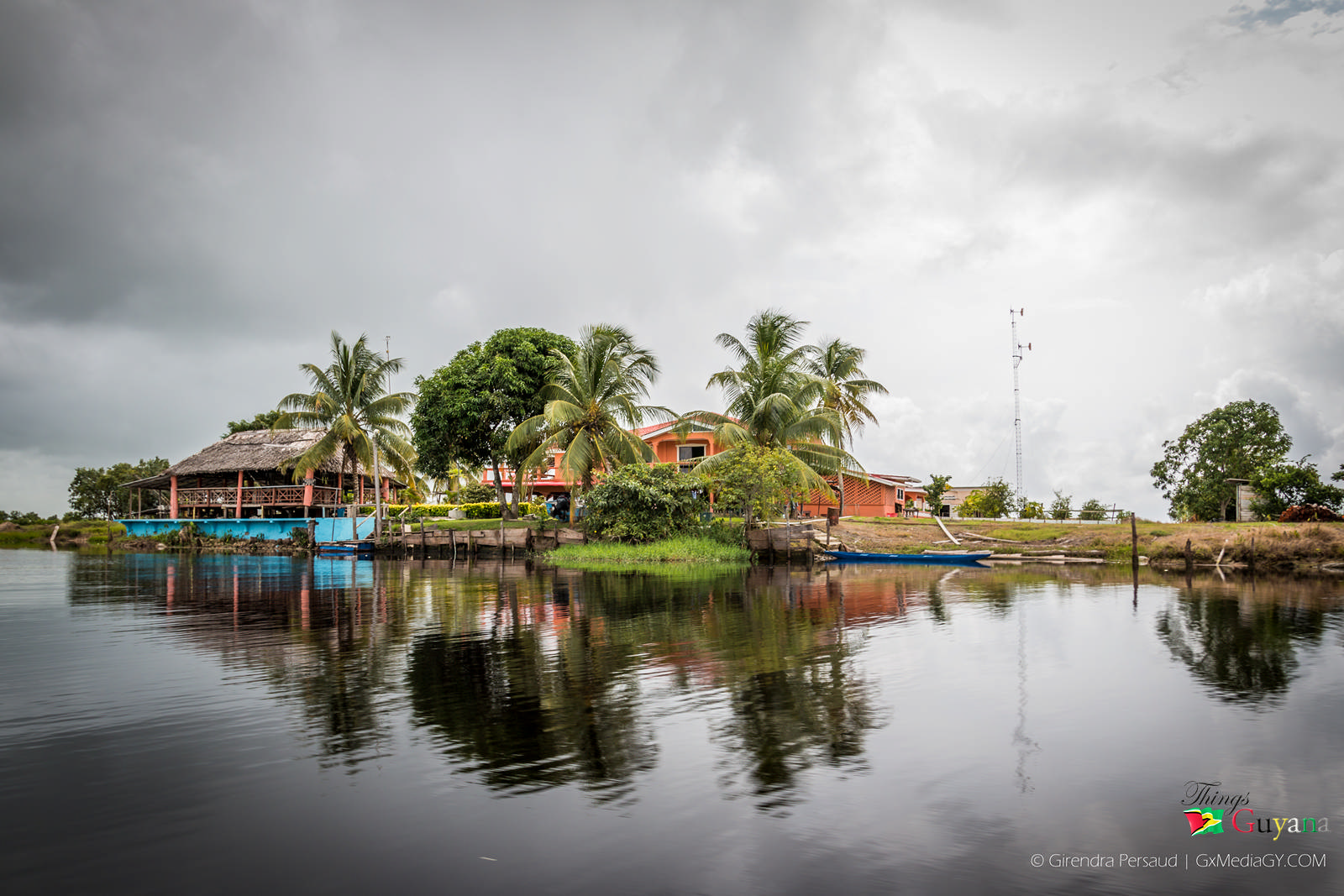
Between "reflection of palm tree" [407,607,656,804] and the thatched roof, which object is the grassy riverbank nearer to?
the thatched roof

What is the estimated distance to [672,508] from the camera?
33.2 meters

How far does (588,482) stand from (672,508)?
181 inches

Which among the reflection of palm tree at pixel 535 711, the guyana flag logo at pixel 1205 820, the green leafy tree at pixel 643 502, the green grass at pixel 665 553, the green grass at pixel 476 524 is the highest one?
the green leafy tree at pixel 643 502

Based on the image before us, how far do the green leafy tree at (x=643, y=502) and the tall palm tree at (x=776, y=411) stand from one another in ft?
5.20

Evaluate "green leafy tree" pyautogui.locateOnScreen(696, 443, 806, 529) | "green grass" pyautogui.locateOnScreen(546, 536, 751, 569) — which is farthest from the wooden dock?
"green grass" pyautogui.locateOnScreen(546, 536, 751, 569)

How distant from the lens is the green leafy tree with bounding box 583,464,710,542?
32.9 m

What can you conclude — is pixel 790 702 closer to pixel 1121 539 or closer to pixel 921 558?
pixel 921 558

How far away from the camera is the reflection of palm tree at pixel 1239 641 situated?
9953 mm

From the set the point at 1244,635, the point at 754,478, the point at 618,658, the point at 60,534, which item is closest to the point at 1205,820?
the point at 618,658

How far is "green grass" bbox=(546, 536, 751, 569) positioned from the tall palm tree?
3.36 metres

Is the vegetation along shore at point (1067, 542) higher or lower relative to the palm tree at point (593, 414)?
lower

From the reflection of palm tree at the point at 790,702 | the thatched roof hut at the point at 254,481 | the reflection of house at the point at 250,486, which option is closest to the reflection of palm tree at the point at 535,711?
the reflection of palm tree at the point at 790,702

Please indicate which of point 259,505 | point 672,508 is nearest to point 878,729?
point 672,508

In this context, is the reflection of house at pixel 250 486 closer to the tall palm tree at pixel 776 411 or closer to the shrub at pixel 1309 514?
the tall palm tree at pixel 776 411
